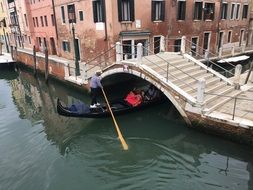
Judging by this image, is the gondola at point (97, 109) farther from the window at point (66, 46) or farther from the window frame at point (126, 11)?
the window at point (66, 46)

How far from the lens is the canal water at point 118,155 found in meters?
5.89

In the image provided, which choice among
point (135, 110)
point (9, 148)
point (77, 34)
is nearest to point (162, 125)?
point (135, 110)

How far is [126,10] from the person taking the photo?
40.9 feet

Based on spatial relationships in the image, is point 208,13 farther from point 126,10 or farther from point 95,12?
point 95,12

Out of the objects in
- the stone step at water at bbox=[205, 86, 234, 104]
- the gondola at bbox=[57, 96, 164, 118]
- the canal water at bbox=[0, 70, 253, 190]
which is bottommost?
the canal water at bbox=[0, 70, 253, 190]

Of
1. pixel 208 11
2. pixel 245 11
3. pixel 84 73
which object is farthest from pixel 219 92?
pixel 245 11

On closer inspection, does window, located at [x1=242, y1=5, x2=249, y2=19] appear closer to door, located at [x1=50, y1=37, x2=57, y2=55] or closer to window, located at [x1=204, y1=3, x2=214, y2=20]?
window, located at [x1=204, y1=3, x2=214, y2=20]

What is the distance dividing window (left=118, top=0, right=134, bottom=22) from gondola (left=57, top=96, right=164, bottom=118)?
16.0 ft

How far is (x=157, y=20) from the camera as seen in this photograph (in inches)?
540

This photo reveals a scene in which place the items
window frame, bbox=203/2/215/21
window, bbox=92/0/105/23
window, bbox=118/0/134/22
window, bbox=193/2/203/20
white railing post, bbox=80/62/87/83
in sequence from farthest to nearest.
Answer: window frame, bbox=203/2/215/21 → window, bbox=193/2/203/20 → window, bbox=92/0/105/23 → window, bbox=118/0/134/22 → white railing post, bbox=80/62/87/83

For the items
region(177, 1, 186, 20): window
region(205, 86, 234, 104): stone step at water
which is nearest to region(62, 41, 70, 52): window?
region(177, 1, 186, 20): window

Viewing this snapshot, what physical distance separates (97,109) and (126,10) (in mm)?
6105

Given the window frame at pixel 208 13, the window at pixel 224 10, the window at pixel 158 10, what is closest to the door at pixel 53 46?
the window at pixel 158 10

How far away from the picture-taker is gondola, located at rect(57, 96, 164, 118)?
27.4 ft
